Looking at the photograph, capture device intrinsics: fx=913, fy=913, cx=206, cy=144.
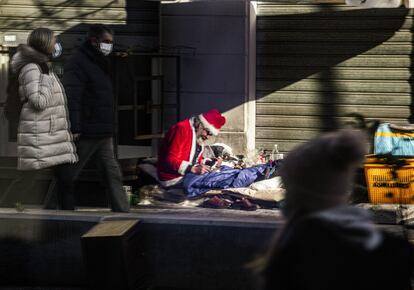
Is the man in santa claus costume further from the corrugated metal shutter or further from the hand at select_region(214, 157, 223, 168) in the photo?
the corrugated metal shutter

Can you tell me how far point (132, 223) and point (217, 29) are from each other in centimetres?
623

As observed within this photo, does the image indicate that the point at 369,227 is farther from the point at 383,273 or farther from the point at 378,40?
the point at 378,40

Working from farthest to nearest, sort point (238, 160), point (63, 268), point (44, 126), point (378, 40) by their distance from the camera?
point (378, 40) < point (238, 160) < point (44, 126) < point (63, 268)

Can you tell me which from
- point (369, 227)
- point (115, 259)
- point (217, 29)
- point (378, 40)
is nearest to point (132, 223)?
point (115, 259)

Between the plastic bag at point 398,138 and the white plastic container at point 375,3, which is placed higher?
the white plastic container at point 375,3

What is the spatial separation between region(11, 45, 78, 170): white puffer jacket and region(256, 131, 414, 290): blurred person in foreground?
4.73 metres

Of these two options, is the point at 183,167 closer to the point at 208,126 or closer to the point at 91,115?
the point at 208,126

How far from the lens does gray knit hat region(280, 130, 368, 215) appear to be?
255cm

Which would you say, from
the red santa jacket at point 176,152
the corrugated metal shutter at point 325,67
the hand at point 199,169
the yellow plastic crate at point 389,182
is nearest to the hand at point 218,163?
the hand at point 199,169

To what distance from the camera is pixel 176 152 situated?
997 cm

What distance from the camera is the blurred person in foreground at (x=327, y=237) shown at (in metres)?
2.45

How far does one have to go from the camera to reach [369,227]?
2.55m

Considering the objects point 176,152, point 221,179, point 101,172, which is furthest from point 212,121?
point 101,172

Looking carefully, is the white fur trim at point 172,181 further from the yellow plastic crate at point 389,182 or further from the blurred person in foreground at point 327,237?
the blurred person in foreground at point 327,237
